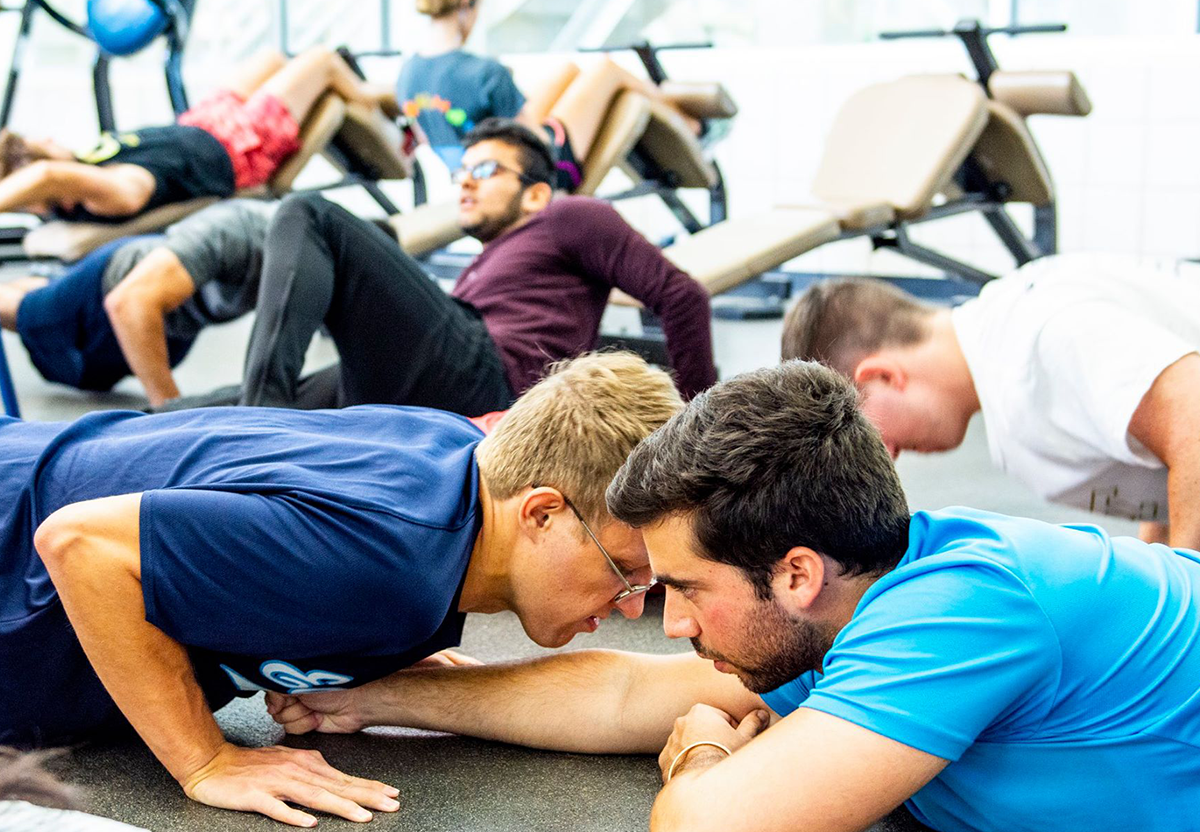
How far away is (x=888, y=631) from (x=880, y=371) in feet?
3.48

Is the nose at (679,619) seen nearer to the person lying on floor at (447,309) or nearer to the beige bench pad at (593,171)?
the person lying on floor at (447,309)

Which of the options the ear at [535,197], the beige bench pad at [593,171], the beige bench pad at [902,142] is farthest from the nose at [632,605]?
the beige bench pad at [593,171]

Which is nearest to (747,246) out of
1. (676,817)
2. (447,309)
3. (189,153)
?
(447,309)

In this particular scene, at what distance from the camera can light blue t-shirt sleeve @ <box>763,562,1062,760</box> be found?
3.59 ft

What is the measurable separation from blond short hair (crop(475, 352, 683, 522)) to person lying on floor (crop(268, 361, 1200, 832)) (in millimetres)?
200

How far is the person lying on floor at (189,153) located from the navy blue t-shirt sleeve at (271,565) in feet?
11.3

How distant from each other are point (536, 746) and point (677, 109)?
442 cm

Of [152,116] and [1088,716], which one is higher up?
[1088,716]

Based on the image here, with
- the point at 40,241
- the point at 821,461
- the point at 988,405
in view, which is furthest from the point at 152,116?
the point at 821,461

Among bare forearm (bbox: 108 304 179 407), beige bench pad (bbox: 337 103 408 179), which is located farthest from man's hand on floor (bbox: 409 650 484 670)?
beige bench pad (bbox: 337 103 408 179)

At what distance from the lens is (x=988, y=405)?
210 centimetres

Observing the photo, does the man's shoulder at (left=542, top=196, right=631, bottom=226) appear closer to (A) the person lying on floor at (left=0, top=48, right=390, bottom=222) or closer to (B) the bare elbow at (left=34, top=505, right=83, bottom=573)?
(B) the bare elbow at (left=34, top=505, right=83, bottom=573)

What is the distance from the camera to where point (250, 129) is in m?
5.16

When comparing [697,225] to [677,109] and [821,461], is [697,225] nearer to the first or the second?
[677,109]
